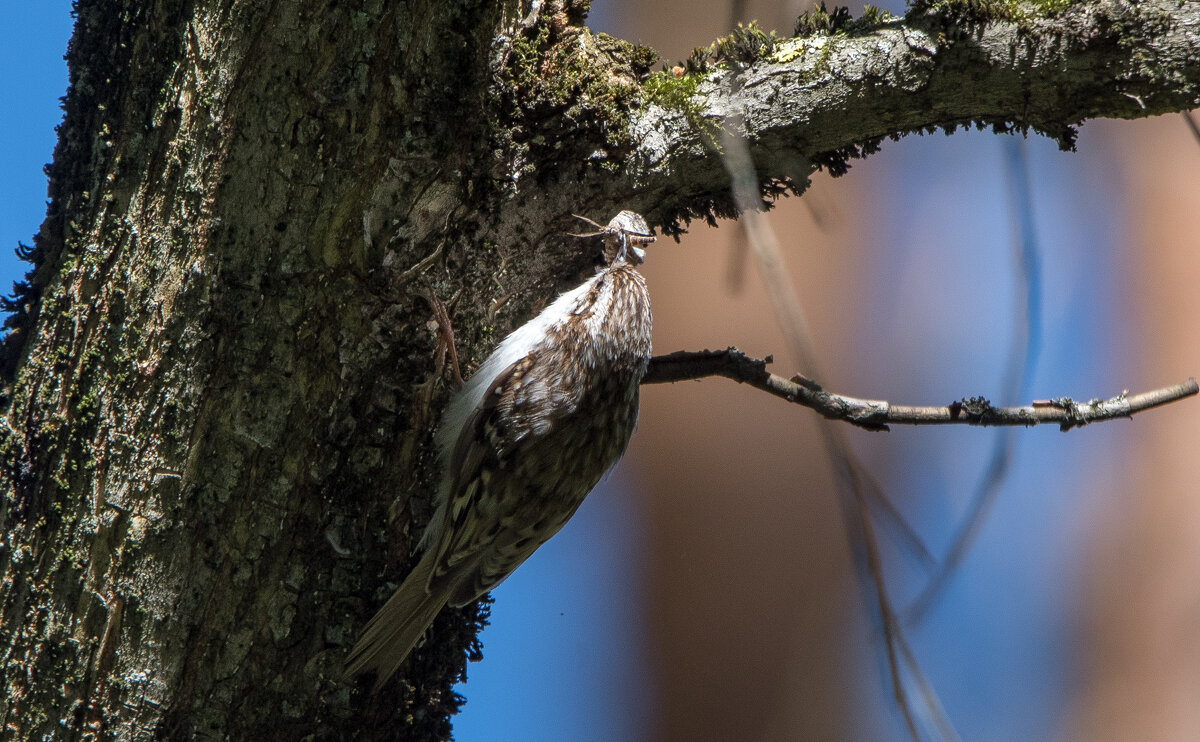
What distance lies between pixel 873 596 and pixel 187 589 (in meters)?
0.99

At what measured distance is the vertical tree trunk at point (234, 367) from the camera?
4.45ft

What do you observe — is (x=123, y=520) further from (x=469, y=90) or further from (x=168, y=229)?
(x=469, y=90)

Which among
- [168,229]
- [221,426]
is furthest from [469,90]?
[221,426]

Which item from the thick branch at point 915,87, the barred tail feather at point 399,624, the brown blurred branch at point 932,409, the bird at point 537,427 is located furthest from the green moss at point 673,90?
the barred tail feather at point 399,624

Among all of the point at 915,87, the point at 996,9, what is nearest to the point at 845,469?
the point at 915,87

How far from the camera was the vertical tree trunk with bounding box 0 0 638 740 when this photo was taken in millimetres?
1356

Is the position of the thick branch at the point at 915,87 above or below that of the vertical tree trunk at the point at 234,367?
above

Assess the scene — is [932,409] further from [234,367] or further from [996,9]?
[234,367]

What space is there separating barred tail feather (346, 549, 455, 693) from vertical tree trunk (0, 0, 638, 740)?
4 cm

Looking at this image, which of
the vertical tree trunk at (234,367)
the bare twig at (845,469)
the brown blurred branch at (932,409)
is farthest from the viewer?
the brown blurred branch at (932,409)

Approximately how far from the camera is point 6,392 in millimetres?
1554

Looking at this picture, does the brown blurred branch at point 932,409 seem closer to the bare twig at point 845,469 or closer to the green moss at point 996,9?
the bare twig at point 845,469

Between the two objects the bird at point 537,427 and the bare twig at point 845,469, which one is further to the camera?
the bird at point 537,427

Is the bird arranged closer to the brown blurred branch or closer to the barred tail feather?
the barred tail feather
